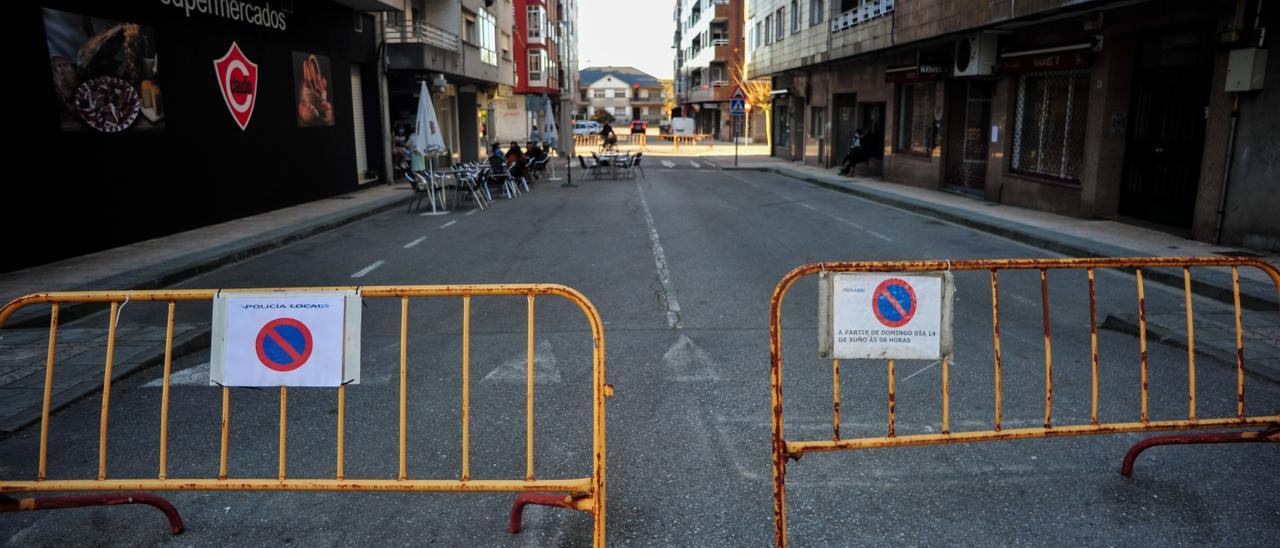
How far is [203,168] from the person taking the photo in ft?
51.2

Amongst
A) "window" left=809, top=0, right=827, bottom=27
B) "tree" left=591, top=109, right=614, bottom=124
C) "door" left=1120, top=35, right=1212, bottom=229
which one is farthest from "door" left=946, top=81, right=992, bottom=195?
"tree" left=591, top=109, right=614, bottom=124

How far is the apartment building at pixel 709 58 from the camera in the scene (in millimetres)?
72375

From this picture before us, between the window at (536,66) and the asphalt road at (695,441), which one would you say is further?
the window at (536,66)

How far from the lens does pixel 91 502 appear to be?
12.8 ft

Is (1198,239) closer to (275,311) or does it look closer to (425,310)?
(425,310)

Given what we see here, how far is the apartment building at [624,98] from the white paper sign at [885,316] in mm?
150203

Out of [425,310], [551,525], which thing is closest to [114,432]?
[551,525]

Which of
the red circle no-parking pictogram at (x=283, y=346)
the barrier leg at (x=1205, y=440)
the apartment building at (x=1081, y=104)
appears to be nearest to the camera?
the red circle no-parking pictogram at (x=283, y=346)

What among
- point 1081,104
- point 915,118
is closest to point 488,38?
point 915,118

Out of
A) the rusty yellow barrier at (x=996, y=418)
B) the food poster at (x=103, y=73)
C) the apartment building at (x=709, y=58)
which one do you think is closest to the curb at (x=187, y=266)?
the food poster at (x=103, y=73)

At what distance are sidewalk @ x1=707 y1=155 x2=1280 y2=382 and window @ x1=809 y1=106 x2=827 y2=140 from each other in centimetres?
931

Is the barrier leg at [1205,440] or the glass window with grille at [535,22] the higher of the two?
the glass window with grille at [535,22]

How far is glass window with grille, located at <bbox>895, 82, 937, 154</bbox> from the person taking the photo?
24.6 meters

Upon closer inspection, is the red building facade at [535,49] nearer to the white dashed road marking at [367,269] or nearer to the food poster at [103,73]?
the food poster at [103,73]
